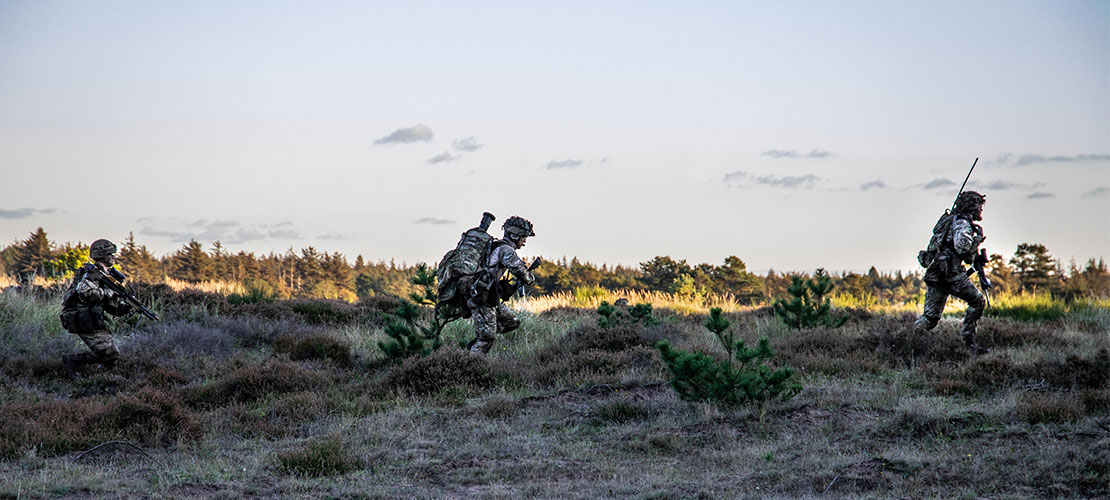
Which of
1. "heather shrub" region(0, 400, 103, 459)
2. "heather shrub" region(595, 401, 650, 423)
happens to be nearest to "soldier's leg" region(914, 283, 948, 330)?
"heather shrub" region(595, 401, 650, 423)

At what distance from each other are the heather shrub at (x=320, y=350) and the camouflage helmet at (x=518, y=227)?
10.8ft

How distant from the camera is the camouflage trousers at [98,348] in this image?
11695mm

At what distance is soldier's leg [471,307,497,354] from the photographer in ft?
40.1

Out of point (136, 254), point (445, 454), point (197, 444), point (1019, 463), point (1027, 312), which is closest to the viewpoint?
point (1019, 463)

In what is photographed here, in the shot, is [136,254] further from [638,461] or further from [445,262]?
[638,461]

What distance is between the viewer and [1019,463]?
22.2 ft

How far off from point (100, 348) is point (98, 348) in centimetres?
2

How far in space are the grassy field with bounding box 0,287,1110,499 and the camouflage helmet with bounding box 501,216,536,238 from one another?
1.88 meters

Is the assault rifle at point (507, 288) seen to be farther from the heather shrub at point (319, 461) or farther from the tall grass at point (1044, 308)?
the tall grass at point (1044, 308)

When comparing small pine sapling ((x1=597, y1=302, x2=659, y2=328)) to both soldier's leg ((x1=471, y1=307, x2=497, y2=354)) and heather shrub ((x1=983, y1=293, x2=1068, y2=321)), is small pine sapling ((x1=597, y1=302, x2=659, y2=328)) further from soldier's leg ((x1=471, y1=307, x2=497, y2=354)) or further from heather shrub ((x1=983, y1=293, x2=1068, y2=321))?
heather shrub ((x1=983, y1=293, x2=1068, y2=321))

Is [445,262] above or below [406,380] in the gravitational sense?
above

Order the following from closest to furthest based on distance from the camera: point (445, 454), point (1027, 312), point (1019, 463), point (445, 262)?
1. point (1019, 463)
2. point (445, 454)
3. point (445, 262)
4. point (1027, 312)

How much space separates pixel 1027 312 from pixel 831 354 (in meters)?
8.91

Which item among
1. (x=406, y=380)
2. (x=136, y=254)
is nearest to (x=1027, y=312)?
(x=406, y=380)
